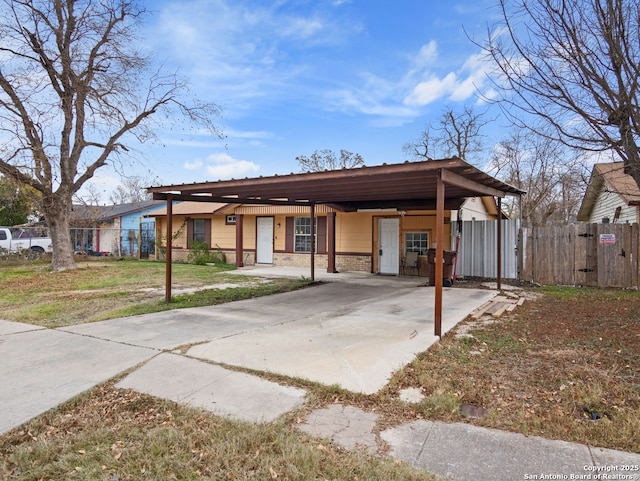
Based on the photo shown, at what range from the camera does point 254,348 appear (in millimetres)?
5137

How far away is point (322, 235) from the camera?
15883mm

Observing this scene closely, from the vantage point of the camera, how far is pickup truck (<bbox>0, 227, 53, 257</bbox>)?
18.8 meters

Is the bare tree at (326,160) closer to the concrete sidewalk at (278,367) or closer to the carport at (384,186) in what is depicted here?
the carport at (384,186)

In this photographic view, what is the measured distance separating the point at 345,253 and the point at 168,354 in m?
10.8

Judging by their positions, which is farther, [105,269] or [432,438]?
[105,269]

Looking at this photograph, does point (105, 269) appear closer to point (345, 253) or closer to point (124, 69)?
point (124, 69)

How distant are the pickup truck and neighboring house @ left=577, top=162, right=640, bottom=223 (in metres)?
22.9

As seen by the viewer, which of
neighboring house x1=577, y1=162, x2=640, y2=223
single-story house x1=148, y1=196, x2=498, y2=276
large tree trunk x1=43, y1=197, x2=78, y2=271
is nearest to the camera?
neighboring house x1=577, y1=162, x2=640, y2=223

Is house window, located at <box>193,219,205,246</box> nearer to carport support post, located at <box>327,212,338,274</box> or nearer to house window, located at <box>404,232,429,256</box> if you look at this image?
carport support post, located at <box>327,212,338,274</box>

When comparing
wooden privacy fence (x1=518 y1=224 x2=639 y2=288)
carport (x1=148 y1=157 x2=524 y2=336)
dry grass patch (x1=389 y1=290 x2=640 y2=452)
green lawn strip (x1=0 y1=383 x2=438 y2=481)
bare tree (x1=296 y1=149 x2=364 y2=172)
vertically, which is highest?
bare tree (x1=296 y1=149 x2=364 y2=172)

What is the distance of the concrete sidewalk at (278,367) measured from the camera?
2.74 metres

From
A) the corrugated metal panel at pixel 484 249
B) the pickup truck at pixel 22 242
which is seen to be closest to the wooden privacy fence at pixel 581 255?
the corrugated metal panel at pixel 484 249

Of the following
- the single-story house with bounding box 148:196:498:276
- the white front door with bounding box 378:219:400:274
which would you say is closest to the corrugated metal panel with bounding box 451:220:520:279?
the single-story house with bounding box 148:196:498:276

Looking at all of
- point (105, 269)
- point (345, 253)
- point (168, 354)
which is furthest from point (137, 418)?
Answer: point (105, 269)
